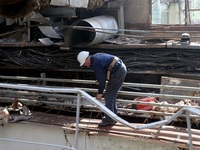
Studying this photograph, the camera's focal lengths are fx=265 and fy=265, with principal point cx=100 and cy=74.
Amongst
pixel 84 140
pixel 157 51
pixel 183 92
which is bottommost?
pixel 84 140

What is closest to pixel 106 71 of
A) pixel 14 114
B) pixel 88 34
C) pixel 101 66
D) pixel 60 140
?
pixel 101 66

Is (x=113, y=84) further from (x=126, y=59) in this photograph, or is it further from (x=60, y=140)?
(x=126, y=59)

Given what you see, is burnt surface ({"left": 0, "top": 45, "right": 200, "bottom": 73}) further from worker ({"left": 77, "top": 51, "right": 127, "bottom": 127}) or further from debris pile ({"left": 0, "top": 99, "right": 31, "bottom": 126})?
worker ({"left": 77, "top": 51, "right": 127, "bottom": 127})

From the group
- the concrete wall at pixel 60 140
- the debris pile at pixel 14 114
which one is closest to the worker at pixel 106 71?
the concrete wall at pixel 60 140

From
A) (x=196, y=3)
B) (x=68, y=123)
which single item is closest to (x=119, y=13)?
(x=68, y=123)

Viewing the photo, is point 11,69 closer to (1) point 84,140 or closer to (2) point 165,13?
(1) point 84,140

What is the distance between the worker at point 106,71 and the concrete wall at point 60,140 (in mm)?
383

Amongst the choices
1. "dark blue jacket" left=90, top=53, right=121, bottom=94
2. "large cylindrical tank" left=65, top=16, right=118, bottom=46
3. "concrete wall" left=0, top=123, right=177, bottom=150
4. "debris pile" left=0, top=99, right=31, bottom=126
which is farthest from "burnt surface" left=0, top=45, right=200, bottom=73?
"concrete wall" left=0, top=123, right=177, bottom=150

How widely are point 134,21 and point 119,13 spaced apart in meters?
0.84

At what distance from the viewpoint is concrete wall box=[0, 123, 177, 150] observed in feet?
15.4

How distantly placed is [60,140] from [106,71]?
1.65 meters

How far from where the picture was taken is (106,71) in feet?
16.3

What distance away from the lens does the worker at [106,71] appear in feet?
15.6

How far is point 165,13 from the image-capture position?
23391 mm
